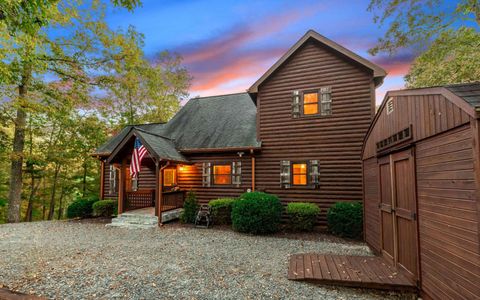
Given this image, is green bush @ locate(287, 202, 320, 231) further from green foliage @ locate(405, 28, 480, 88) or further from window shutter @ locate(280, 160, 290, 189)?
green foliage @ locate(405, 28, 480, 88)

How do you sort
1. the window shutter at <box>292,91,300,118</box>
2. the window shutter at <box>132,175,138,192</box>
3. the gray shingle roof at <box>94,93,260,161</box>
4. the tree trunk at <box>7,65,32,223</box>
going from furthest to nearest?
the window shutter at <box>132,175,138,192</box> → the tree trunk at <box>7,65,32,223</box> → the gray shingle roof at <box>94,93,260,161</box> → the window shutter at <box>292,91,300,118</box>

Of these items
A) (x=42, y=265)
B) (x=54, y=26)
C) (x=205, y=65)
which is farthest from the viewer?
(x=205, y=65)

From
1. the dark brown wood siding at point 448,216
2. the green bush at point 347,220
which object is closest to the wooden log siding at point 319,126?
the green bush at point 347,220

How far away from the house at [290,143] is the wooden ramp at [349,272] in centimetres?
420

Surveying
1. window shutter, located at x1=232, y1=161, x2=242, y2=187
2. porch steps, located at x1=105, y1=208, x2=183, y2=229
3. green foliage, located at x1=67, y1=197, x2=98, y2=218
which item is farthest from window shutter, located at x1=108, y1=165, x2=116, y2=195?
A: window shutter, located at x1=232, y1=161, x2=242, y2=187

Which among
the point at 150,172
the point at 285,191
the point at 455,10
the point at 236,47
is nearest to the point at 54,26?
the point at 150,172

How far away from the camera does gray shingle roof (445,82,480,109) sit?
2.53 metres

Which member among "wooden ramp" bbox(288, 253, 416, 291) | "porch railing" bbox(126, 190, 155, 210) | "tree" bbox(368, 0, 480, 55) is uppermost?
"tree" bbox(368, 0, 480, 55)

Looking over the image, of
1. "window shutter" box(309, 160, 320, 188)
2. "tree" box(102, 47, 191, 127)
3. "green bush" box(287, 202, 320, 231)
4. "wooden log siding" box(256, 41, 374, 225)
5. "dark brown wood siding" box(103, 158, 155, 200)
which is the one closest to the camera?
"green bush" box(287, 202, 320, 231)

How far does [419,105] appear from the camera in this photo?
3633 millimetres

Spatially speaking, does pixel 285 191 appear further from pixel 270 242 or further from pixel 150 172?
pixel 150 172

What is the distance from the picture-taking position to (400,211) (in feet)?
14.5

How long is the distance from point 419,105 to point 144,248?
7.19 meters

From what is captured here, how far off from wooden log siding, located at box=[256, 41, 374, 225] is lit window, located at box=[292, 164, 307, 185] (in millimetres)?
304
